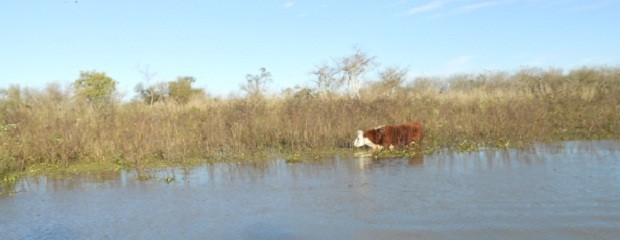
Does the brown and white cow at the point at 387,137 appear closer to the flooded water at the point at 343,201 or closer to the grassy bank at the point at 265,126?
the grassy bank at the point at 265,126

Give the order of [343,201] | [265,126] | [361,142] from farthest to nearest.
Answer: [265,126]
[361,142]
[343,201]

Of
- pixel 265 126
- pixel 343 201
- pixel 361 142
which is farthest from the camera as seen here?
pixel 265 126

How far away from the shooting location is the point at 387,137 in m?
14.7

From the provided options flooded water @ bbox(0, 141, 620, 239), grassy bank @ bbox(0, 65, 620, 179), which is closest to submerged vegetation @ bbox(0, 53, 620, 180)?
grassy bank @ bbox(0, 65, 620, 179)

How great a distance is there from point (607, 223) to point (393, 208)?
2597 millimetres

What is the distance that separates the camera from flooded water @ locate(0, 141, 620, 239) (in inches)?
265

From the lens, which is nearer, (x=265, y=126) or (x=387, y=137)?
(x=387, y=137)

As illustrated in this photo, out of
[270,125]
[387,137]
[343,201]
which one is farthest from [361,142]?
[343,201]

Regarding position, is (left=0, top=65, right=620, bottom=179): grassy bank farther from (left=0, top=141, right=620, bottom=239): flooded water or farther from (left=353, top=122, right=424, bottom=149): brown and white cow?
(left=0, top=141, right=620, bottom=239): flooded water

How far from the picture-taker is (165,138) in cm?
1462

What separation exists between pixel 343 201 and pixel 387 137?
663 centimetres

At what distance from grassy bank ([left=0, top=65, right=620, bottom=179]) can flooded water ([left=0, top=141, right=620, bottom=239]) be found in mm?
1905

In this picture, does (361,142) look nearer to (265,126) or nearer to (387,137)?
(387,137)

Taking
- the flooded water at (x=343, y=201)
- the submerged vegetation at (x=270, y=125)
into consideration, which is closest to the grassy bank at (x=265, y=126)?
the submerged vegetation at (x=270, y=125)
